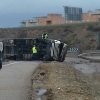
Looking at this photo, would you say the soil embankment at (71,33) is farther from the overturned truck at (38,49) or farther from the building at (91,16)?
the building at (91,16)

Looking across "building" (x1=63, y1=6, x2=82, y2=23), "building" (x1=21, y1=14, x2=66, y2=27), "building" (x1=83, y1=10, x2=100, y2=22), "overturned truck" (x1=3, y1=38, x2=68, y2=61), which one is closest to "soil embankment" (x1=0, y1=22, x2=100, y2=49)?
"building" (x1=63, y1=6, x2=82, y2=23)

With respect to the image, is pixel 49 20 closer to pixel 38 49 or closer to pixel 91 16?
pixel 91 16

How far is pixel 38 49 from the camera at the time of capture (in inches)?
1821

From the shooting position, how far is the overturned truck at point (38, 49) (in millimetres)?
45281

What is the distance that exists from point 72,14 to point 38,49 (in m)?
92.1

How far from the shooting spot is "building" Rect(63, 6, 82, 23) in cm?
13475

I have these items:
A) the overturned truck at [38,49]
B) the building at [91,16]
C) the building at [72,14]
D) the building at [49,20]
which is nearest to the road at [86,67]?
the overturned truck at [38,49]

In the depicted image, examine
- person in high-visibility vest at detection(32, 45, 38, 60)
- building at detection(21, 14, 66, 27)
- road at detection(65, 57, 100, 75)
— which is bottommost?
road at detection(65, 57, 100, 75)

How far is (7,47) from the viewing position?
47125 millimetres

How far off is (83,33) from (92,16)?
203 ft

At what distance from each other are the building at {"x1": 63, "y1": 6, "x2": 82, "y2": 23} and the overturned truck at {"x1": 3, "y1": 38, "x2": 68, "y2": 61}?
84.8 m

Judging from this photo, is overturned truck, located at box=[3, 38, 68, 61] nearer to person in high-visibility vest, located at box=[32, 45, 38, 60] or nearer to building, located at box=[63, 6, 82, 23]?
person in high-visibility vest, located at box=[32, 45, 38, 60]

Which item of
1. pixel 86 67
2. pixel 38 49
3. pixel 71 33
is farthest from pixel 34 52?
pixel 71 33

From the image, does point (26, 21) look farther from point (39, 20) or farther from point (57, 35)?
point (57, 35)
